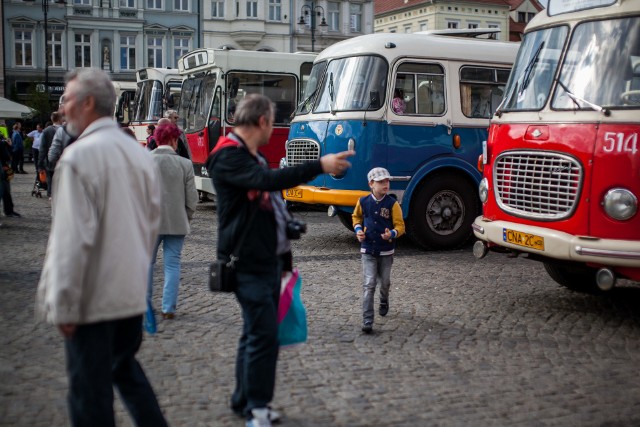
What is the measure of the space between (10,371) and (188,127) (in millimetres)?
12661

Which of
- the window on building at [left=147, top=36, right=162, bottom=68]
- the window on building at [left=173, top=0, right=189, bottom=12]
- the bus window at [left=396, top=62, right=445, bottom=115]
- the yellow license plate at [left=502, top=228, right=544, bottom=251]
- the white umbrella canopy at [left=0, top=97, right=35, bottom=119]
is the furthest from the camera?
the window on building at [left=173, top=0, right=189, bottom=12]

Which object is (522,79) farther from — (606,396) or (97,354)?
(97,354)

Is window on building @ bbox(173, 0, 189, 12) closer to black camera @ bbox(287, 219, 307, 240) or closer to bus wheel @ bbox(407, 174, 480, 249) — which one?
bus wheel @ bbox(407, 174, 480, 249)

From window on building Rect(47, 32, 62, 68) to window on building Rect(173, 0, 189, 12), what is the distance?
7964mm

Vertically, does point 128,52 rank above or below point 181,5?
below

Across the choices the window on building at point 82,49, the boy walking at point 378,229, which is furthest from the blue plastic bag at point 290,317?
the window on building at point 82,49

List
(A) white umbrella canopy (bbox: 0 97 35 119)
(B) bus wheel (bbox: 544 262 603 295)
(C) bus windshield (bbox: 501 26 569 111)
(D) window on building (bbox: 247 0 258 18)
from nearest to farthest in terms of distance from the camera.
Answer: (C) bus windshield (bbox: 501 26 569 111) → (B) bus wheel (bbox: 544 262 603 295) → (A) white umbrella canopy (bbox: 0 97 35 119) → (D) window on building (bbox: 247 0 258 18)

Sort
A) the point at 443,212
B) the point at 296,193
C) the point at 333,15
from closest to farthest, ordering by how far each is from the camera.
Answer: the point at 443,212, the point at 296,193, the point at 333,15

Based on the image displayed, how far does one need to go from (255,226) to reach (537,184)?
12.6ft

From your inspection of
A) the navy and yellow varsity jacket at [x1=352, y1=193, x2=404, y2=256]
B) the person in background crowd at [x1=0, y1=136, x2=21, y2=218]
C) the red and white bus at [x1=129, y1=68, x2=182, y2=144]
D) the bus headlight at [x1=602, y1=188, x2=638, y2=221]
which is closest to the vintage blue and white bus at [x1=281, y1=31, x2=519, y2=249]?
the navy and yellow varsity jacket at [x1=352, y1=193, x2=404, y2=256]

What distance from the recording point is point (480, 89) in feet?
41.2

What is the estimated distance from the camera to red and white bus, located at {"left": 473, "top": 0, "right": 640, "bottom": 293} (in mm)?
7004

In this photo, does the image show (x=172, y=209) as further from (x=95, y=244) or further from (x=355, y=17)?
(x=355, y=17)

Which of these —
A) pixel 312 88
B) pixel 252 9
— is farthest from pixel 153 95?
pixel 252 9
